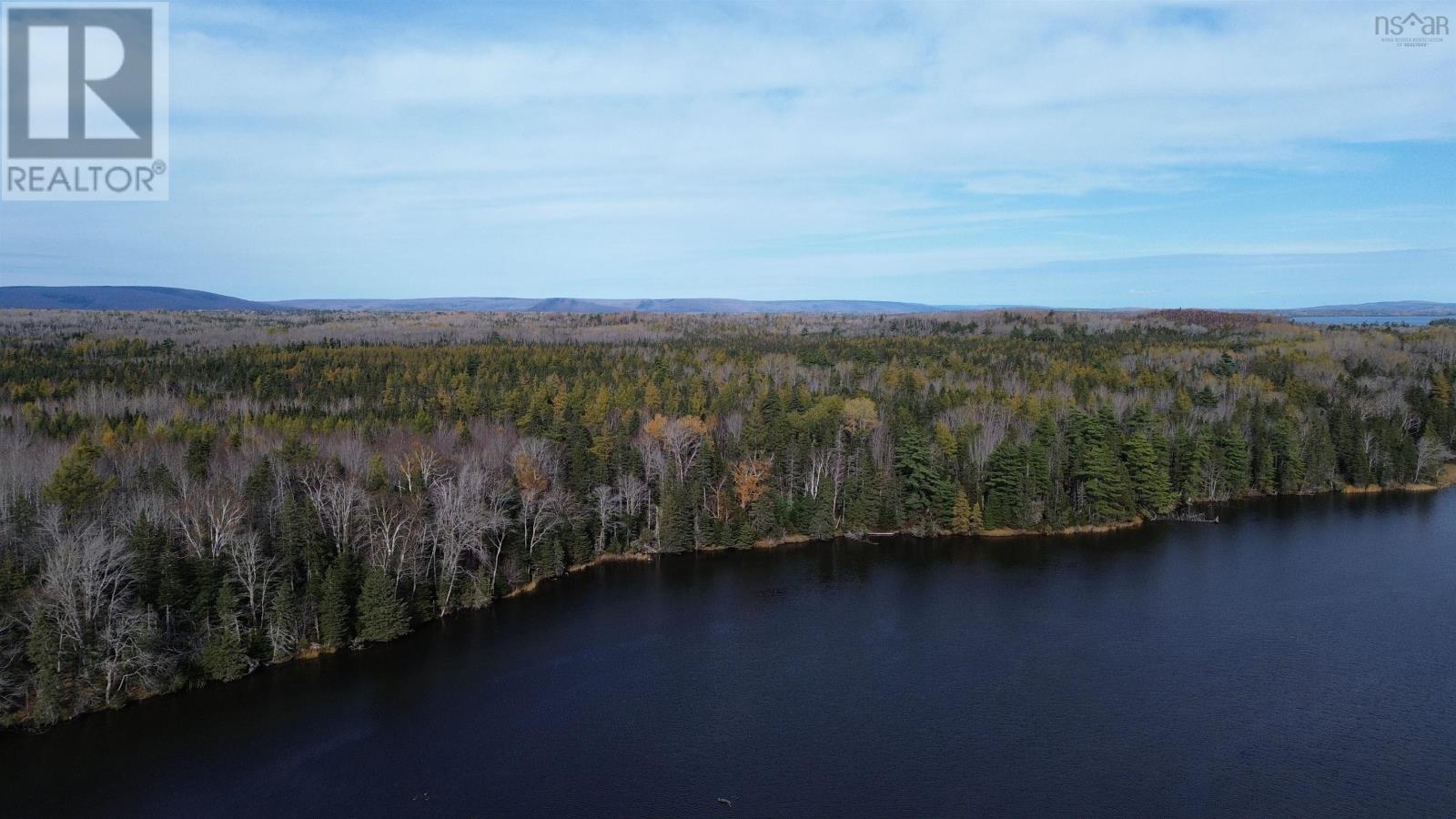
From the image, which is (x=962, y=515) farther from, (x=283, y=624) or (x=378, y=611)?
(x=283, y=624)

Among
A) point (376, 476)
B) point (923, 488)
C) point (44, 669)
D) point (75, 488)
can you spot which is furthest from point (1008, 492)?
point (75, 488)

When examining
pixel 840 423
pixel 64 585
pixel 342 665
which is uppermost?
pixel 840 423

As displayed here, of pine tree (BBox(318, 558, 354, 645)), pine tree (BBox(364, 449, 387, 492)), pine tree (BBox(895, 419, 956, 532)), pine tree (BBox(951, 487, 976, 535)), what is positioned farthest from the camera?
pine tree (BBox(895, 419, 956, 532))

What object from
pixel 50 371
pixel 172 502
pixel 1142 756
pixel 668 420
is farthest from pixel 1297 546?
pixel 50 371

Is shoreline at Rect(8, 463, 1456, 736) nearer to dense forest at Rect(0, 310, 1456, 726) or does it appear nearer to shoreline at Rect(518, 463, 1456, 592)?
shoreline at Rect(518, 463, 1456, 592)

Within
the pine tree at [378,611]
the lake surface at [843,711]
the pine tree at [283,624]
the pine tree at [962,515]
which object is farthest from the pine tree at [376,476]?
the pine tree at [962,515]

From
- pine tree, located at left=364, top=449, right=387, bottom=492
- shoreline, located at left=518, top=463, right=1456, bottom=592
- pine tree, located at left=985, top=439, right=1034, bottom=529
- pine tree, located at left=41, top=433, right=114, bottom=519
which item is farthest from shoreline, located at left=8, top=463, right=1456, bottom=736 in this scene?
pine tree, located at left=41, top=433, right=114, bottom=519

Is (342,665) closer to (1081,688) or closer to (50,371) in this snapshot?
(1081,688)
